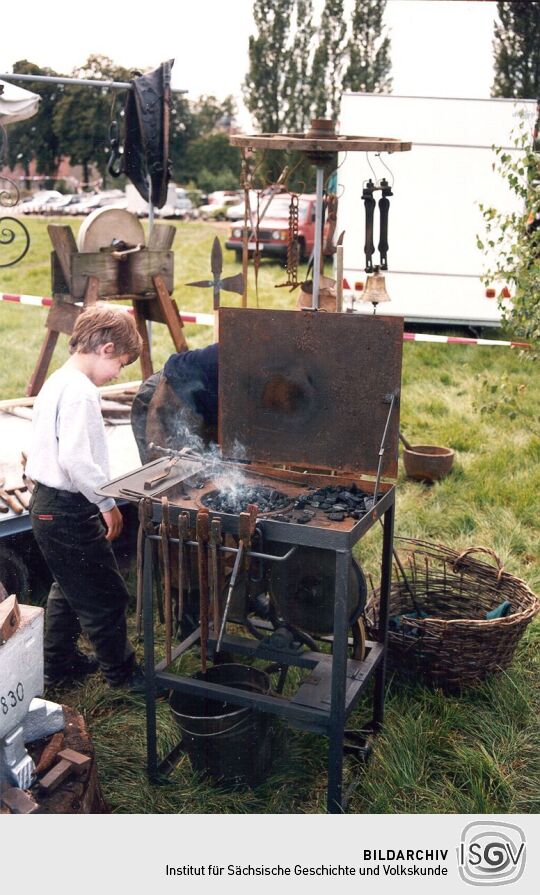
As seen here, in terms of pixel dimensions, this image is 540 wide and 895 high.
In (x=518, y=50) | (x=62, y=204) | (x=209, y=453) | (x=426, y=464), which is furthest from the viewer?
(x=62, y=204)

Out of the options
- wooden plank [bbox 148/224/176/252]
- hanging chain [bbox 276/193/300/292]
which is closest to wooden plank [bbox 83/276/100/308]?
wooden plank [bbox 148/224/176/252]

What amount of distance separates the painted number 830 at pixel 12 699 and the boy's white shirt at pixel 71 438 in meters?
0.82

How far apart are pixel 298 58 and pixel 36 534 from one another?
41.0 feet

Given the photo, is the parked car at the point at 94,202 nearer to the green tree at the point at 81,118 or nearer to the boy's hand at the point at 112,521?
the green tree at the point at 81,118

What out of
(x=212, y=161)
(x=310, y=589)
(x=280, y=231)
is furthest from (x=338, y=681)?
(x=212, y=161)

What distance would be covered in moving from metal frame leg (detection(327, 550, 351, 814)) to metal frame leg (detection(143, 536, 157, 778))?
0.67 meters

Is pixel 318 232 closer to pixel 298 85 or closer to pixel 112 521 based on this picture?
pixel 112 521

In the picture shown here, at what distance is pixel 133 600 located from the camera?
455 cm

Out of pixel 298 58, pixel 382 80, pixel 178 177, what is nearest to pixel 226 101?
pixel 178 177

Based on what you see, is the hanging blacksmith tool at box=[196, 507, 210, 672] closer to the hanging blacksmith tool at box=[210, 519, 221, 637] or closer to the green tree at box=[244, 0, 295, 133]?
the hanging blacksmith tool at box=[210, 519, 221, 637]

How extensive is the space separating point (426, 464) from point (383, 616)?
9.12 feet

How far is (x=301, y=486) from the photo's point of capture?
3.45 meters

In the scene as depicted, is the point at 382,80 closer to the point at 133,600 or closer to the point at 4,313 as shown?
the point at 4,313

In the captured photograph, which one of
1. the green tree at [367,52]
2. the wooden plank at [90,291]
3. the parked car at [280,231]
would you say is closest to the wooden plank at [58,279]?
the wooden plank at [90,291]
